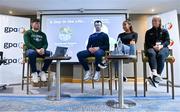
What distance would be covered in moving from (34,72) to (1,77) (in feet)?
5.95

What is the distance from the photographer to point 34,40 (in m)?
3.65

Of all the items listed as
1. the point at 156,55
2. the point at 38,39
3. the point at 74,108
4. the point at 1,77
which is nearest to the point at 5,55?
the point at 1,77

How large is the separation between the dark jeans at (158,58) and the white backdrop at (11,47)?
328 cm

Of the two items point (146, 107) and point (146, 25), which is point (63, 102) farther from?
point (146, 25)

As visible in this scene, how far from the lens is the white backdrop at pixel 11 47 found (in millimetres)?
4879

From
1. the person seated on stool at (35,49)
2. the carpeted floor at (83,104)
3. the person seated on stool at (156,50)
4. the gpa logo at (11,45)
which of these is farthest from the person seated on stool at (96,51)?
the gpa logo at (11,45)

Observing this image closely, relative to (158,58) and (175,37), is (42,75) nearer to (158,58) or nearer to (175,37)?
(158,58)

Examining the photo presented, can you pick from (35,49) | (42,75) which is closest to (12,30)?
(35,49)

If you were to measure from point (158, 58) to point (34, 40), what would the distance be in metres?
2.05

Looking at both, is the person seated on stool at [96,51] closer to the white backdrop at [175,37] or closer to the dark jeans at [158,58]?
the dark jeans at [158,58]

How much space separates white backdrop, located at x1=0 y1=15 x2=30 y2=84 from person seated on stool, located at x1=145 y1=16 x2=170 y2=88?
315 centimetres

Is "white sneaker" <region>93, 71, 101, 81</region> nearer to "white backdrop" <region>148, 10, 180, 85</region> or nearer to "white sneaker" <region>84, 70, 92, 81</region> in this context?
"white sneaker" <region>84, 70, 92, 81</region>

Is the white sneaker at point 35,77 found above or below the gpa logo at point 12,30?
below

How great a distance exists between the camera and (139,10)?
18.4ft
